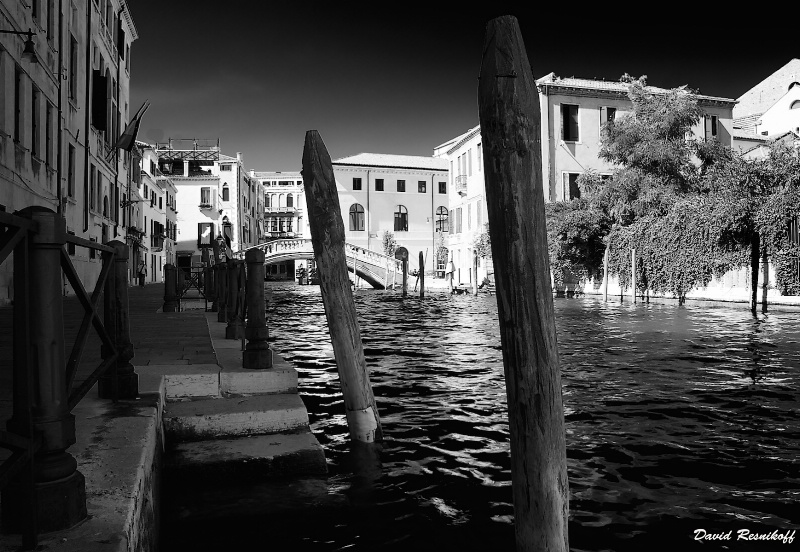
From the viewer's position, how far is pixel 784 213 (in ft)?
55.6

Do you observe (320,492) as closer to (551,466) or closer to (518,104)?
(551,466)

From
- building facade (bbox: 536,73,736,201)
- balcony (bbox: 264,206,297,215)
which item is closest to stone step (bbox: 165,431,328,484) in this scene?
building facade (bbox: 536,73,736,201)

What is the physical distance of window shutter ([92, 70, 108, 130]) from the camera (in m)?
19.6

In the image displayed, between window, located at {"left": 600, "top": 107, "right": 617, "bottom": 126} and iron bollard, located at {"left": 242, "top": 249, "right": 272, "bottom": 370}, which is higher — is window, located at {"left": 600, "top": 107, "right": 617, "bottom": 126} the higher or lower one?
the higher one

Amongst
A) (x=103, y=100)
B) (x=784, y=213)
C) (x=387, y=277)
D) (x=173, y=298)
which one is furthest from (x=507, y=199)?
(x=387, y=277)

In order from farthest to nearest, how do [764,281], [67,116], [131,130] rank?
[131,130], [764,281], [67,116]

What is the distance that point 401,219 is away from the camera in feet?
166

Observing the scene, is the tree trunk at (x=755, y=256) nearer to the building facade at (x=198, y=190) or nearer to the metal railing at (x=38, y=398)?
the metal railing at (x=38, y=398)

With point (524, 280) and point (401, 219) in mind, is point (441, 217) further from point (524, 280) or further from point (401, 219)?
point (524, 280)

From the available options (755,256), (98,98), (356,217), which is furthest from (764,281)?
(356,217)

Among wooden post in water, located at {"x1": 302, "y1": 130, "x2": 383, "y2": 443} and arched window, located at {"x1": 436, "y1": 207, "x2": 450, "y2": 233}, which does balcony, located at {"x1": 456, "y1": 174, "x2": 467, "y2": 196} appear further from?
wooden post in water, located at {"x1": 302, "y1": 130, "x2": 383, "y2": 443}

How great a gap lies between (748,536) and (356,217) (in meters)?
46.4

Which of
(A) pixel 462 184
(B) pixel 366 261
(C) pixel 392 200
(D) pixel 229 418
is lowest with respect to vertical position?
(D) pixel 229 418

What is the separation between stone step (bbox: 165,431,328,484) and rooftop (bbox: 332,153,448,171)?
4497cm
